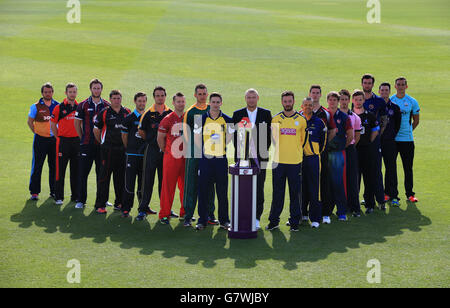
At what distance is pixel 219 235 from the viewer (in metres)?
8.81

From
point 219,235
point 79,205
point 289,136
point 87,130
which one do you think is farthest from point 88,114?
point 289,136

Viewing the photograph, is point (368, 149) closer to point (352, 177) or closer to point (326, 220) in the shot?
point (352, 177)

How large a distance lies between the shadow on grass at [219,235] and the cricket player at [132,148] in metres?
0.35

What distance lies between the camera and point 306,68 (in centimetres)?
2367

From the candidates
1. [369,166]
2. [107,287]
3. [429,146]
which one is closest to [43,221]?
[107,287]

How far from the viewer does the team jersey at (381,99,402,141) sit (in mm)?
10469

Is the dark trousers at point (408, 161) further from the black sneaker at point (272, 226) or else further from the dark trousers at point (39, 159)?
the dark trousers at point (39, 159)

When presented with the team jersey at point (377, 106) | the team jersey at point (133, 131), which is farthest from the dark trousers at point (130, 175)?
the team jersey at point (377, 106)

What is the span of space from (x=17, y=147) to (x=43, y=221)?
19.0 ft

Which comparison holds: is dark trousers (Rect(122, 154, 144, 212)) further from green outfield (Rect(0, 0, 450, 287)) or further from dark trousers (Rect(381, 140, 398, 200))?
dark trousers (Rect(381, 140, 398, 200))

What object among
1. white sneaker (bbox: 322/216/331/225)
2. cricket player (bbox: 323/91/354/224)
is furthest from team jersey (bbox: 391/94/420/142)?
white sneaker (bbox: 322/216/331/225)

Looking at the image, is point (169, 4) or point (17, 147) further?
point (169, 4)

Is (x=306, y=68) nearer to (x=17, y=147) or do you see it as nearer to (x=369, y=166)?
(x=17, y=147)

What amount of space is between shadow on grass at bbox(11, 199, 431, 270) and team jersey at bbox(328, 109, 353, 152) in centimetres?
117
